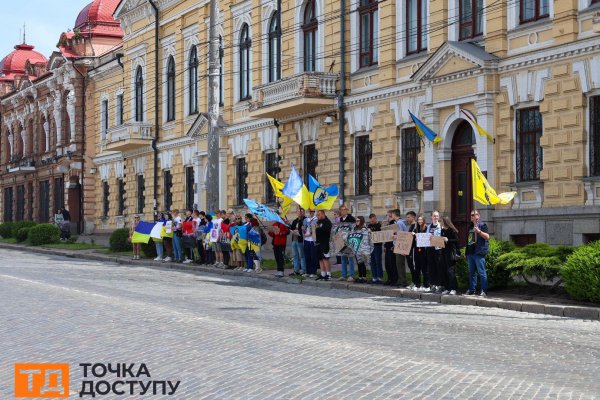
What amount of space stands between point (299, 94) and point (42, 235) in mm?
18688

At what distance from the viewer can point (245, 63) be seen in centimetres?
4072

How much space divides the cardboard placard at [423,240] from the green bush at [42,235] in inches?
1151

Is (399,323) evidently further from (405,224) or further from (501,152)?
(501,152)

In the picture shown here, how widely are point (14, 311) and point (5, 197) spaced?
2495 inches

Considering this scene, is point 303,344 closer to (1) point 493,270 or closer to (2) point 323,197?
(1) point 493,270

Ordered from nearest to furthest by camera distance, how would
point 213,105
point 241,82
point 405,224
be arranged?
point 405,224 < point 213,105 < point 241,82

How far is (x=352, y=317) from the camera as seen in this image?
664 inches

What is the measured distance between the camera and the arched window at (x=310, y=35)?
35.8 m

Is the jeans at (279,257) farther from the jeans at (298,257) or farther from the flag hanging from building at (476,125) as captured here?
the flag hanging from building at (476,125)

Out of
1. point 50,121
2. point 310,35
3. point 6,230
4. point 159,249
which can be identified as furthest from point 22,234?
point 310,35

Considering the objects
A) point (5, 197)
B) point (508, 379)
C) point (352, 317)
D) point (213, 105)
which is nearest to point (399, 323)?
point (352, 317)

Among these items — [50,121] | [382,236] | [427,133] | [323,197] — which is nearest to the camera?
[382,236]

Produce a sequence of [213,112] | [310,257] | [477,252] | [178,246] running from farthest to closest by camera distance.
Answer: [178,246]
[213,112]
[310,257]
[477,252]

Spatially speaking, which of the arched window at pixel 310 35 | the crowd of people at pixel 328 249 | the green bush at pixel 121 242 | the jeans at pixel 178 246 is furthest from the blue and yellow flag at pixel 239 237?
the green bush at pixel 121 242
